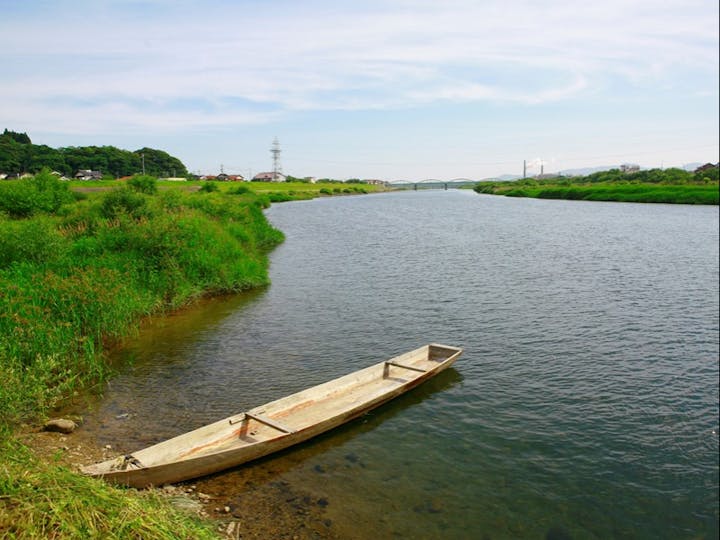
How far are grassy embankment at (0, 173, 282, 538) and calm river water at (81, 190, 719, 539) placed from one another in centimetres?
139

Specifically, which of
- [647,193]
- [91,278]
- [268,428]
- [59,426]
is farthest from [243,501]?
[647,193]

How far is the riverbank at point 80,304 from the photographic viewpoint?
5977 mm

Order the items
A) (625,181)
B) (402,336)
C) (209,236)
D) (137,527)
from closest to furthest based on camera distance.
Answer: (137,527) → (402,336) → (209,236) → (625,181)

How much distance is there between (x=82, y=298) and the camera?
15.0 meters

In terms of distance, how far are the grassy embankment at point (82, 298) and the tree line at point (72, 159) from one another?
66.4 m

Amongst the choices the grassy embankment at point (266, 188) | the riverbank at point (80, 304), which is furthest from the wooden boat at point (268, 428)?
the grassy embankment at point (266, 188)

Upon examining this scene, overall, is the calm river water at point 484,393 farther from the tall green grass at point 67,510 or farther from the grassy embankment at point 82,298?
Result: the tall green grass at point 67,510

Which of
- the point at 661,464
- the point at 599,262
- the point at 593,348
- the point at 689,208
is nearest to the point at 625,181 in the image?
the point at 689,208

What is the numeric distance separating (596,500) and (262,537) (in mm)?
6217

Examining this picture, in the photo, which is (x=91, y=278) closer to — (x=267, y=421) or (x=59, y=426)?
(x=59, y=426)

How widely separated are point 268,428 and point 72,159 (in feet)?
398

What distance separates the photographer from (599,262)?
32438 millimetres

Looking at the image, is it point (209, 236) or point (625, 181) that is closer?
point (209, 236)

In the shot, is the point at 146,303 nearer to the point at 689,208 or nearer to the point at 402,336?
the point at 402,336
